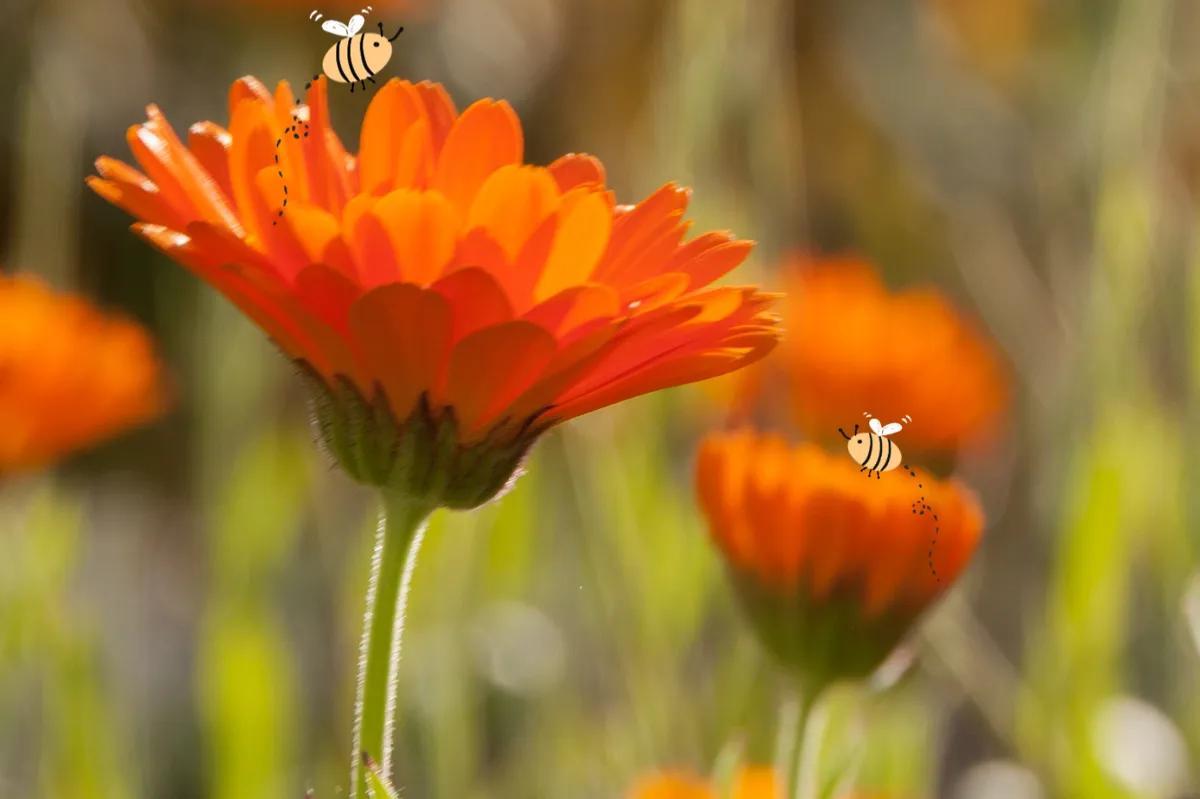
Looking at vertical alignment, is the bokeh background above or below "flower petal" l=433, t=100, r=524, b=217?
below

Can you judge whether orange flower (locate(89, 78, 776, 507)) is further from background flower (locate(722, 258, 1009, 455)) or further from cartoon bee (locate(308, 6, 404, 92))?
background flower (locate(722, 258, 1009, 455))

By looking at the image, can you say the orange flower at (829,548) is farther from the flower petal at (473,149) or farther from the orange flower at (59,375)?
the orange flower at (59,375)

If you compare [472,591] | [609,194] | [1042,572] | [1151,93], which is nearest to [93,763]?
[472,591]

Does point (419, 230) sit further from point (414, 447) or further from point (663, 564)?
point (663, 564)

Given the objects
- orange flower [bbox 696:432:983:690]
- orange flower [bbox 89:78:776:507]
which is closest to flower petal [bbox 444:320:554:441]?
orange flower [bbox 89:78:776:507]

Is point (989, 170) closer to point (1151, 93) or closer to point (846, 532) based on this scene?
point (1151, 93)

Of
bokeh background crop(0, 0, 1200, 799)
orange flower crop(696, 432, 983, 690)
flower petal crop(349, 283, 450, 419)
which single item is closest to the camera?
flower petal crop(349, 283, 450, 419)

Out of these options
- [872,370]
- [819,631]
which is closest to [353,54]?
[819,631]
